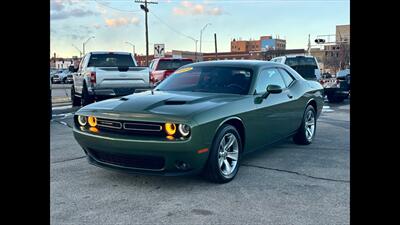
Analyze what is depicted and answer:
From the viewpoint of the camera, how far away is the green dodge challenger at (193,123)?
402cm

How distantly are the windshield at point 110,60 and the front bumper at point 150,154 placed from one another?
8.46 m

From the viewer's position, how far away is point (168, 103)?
446 cm

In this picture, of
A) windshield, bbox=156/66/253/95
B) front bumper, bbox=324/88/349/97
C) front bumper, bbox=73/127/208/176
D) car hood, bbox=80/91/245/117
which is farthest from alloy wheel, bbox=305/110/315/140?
front bumper, bbox=324/88/349/97

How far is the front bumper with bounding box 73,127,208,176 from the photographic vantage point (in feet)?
13.0

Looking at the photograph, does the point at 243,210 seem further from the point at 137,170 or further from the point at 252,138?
the point at 252,138

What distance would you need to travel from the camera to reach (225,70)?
5.60m

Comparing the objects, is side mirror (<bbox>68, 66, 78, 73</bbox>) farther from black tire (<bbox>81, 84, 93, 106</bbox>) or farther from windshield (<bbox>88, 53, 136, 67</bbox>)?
black tire (<bbox>81, 84, 93, 106</bbox>)

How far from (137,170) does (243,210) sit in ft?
3.99

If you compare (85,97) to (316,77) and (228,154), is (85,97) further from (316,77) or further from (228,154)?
(316,77)

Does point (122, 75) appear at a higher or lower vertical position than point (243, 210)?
higher

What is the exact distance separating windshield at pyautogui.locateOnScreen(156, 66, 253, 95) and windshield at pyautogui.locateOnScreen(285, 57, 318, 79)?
37.2 ft

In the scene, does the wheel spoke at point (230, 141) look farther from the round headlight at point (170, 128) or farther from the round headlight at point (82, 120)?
the round headlight at point (82, 120)
